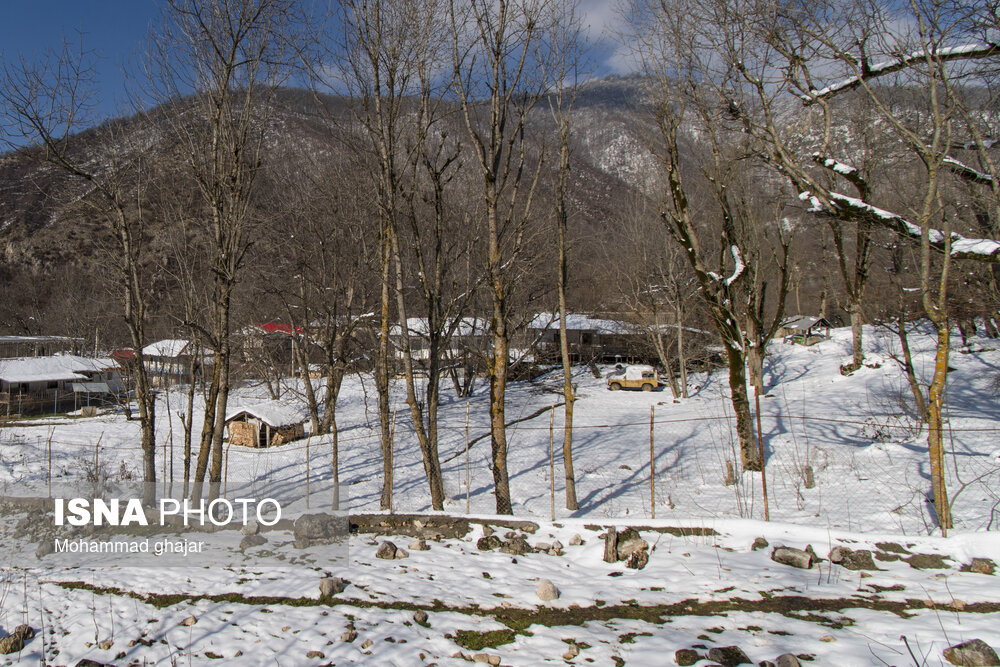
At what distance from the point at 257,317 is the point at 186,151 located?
20.0 meters

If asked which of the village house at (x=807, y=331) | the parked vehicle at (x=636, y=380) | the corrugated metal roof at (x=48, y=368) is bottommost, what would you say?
the parked vehicle at (x=636, y=380)

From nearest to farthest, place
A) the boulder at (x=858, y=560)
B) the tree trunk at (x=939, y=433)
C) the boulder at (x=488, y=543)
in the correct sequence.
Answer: the boulder at (x=858, y=560), the boulder at (x=488, y=543), the tree trunk at (x=939, y=433)

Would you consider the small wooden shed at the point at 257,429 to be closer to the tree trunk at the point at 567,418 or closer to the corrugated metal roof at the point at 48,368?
the tree trunk at the point at 567,418

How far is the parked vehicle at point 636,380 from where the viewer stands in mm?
31266

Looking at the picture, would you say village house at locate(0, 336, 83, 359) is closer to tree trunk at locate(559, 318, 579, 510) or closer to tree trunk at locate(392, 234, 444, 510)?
tree trunk at locate(392, 234, 444, 510)

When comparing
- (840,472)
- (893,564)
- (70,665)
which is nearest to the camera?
(70,665)

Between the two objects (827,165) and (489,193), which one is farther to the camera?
(489,193)

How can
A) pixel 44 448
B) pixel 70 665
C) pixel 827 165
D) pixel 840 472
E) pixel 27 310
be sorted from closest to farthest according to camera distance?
pixel 70 665 → pixel 827 165 → pixel 840 472 → pixel 44 448 → pixel 27 310

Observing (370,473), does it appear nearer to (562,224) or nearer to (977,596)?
(562,224)

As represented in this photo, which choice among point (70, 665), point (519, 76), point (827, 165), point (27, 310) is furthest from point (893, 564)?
point (27, 310)

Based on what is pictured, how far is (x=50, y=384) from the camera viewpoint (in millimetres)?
37562

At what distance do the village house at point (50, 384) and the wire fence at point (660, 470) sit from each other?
39.5 ft

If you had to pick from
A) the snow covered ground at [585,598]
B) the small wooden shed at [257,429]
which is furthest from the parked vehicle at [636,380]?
the snow covered ground at [585,598]

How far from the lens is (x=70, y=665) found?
412cm
